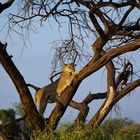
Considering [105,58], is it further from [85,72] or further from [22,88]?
[22,88]

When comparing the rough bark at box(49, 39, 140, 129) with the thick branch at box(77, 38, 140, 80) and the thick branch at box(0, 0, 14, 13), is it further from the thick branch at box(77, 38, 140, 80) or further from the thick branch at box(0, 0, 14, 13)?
the thick branch at box(0, 0, 14, 13)

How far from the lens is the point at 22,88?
9.06 metres

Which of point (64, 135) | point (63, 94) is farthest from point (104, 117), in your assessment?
point (64, 135)

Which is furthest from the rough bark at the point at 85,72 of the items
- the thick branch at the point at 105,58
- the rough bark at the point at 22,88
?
the rough bark at the point at 22,88

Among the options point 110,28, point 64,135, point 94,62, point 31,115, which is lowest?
point 64,135

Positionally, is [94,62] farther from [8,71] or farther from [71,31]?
[71,31]

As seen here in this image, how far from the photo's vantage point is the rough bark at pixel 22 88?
29.2ft

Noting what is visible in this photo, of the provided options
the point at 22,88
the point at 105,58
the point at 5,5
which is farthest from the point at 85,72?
the point at 5,5

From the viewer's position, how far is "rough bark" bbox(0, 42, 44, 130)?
8906 millimetres

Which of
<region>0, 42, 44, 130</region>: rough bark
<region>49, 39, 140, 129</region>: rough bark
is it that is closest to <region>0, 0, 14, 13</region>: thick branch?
<region>0, 42, 44, 130</region>: rough bark

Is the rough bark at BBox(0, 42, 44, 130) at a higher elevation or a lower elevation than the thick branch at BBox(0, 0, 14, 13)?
lower

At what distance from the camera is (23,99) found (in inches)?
357

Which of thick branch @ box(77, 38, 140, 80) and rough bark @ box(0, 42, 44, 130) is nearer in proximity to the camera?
thick branch @ box(77, 38, 140, 80)

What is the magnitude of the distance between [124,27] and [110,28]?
0.43 metres
